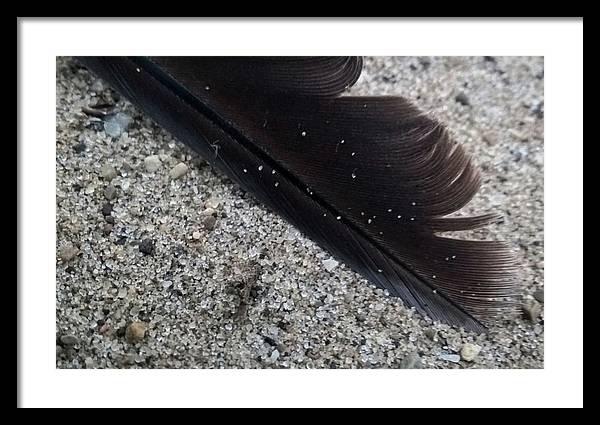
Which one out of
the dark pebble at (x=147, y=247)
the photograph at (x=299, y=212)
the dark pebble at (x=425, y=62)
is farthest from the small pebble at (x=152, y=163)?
the dark pebble at (x=425, y=62)

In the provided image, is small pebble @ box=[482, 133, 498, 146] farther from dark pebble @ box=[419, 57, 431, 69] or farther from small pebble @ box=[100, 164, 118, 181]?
small pebble @ box=[100, 164, 118, 181]

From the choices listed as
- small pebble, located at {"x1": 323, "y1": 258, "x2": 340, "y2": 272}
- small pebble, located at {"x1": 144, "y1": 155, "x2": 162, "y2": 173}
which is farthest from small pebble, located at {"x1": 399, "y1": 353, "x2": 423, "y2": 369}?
small pebble, located at {"x1": 144, "y1": 155, "x2": 162, "y2": 173}

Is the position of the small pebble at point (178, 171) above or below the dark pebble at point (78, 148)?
below

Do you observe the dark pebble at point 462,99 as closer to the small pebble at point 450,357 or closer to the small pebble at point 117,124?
the small pebble at point 450,357
